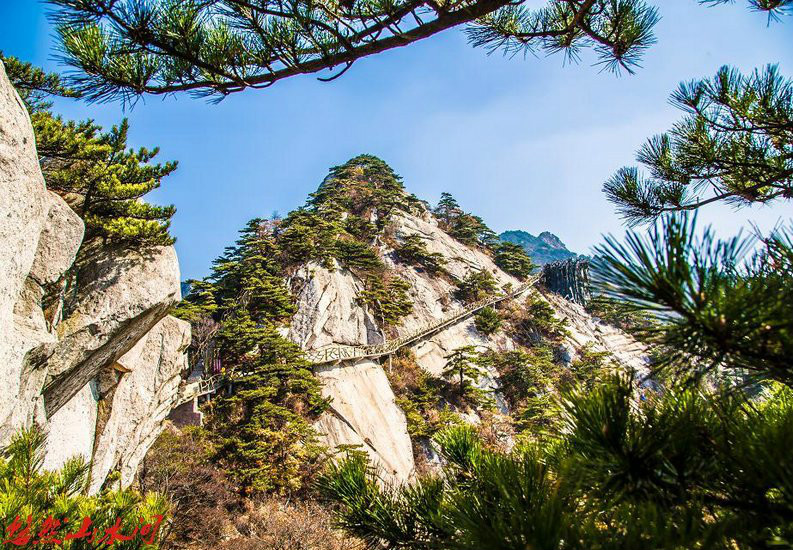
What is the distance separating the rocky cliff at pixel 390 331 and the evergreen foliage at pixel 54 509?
4.85 meters

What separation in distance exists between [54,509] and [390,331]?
19135 mm

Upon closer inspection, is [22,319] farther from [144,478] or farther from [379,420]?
[379,420]

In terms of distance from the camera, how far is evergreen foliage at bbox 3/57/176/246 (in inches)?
247

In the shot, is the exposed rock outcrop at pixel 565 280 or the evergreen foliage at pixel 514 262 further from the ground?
the evergreen foliage at pixel 514 262

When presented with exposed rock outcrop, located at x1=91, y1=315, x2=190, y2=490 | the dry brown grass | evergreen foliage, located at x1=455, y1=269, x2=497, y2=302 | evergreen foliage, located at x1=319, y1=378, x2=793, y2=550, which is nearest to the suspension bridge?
evergreen foliage, located at x1=455, y1=269, x2=497, y2=302

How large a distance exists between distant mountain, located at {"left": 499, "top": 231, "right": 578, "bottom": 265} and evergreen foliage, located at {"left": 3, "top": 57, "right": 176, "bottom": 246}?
391 feet

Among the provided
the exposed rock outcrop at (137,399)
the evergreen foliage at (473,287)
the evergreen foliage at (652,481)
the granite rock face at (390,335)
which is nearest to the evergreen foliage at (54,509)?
the evergreen foliage at (652,481)

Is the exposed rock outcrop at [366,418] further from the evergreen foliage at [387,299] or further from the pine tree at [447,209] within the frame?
the pine tree at [447,209]

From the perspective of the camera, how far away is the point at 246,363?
13.6 metres

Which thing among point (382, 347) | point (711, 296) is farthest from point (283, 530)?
point (382, 347)

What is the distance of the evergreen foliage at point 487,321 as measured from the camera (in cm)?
2391

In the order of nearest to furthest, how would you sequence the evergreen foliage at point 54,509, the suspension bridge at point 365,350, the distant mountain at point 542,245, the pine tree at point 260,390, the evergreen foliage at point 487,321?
the evergreen foliage at point 54,509 → the pine tree at point 260,390 → the suspension bridge at point 365,350 → the evergreen foliage at point 487,321 → the distant mountain at point 542,245

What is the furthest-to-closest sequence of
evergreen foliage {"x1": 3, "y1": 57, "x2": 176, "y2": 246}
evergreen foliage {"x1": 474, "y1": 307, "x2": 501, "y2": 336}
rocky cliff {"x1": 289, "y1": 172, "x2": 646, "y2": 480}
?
1. evergreen foliage {"x1": 474, "y1": 307, "x2": 501, "y2": 336}
2. rocky cliff {"x1": 289, "y1": 172, "x2": 646, "y2": 480}
3. evergreen foliage {"x1": 3, "y1": 57, "x2": 176, "y2": 246}

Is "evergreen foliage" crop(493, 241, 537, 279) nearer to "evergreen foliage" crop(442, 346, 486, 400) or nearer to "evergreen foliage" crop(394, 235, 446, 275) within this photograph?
"evergreen foliage" crop(394, 235, 446, 275)
